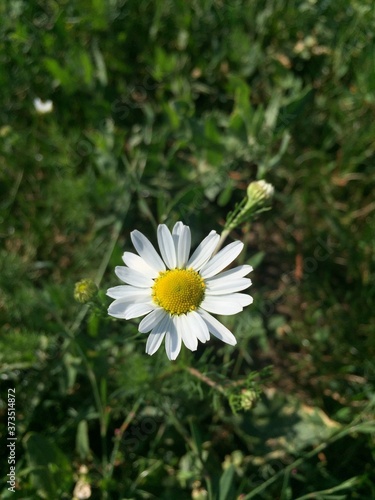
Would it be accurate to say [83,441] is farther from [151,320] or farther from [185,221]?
[185,221]

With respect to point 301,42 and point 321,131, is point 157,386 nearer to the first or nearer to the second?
point 321,131

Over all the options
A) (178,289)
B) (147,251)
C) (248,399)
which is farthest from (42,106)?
(248,399)

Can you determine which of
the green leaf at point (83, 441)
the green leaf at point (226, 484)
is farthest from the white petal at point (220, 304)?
the green leaf at point (83, 441)

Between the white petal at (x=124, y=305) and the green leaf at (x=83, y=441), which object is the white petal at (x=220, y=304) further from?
the green leaf at (x=83, y=441)

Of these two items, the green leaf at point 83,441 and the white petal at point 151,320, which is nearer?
the white petal at point 151,320

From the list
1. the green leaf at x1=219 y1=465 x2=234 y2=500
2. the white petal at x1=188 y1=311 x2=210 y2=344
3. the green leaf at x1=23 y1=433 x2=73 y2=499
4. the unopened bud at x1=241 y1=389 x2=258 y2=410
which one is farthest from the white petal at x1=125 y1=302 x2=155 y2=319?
the green leaf at x1=23 y1=433 x2=73 y2=499

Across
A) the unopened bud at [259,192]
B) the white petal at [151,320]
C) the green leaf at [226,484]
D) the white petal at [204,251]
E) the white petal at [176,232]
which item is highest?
the unopened bud at [259,192]

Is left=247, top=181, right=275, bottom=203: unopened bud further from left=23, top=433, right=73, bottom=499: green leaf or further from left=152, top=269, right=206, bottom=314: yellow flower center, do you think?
left=23, top=433, right=73, bottom=499: green leaf

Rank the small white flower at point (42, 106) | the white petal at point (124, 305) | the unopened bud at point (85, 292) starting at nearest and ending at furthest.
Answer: the white petal at point (124, 305)
the unopened bud at point (85, 292)
the small white flower at point (42, 106)

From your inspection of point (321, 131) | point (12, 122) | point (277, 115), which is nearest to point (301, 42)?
point (321, 131)
